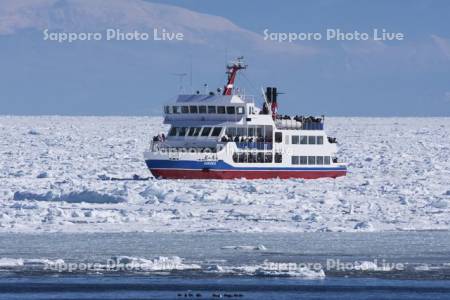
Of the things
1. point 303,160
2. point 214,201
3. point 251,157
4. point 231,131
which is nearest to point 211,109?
point 231,131

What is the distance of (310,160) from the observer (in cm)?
4128

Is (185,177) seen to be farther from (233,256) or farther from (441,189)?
(233,256)

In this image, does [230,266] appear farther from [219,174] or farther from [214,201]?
[219,174]

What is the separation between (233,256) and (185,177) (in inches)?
724

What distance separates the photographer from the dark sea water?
16031 millimetres

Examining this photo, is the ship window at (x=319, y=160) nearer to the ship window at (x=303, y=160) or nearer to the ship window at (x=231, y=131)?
the ship window at (x=303, y=160)

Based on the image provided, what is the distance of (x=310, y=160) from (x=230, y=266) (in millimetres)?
23120

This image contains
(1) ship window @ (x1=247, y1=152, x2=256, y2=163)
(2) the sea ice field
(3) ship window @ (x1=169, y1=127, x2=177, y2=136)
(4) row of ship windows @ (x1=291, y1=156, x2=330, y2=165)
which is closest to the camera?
(2) the sea ice field

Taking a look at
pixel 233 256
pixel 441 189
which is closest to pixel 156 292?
pixel 233 256

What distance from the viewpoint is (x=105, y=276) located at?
679 inches

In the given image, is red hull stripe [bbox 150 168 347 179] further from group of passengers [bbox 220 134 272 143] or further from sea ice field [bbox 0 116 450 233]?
group of passengers [bbox 220 134 272 143]

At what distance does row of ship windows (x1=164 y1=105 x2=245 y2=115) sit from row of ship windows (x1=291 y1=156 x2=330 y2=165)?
8.43 feet

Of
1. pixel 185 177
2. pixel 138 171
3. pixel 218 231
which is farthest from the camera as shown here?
pixel 138 171

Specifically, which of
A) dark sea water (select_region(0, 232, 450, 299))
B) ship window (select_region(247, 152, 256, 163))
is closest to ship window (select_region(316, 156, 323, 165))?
ship window (select_region(247, 152, 256, 163))
